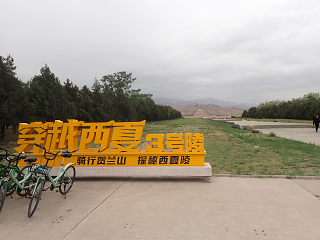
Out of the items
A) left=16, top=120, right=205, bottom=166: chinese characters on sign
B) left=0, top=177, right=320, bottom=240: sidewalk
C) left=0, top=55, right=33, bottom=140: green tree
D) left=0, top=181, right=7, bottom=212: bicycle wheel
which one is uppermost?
left=0, top=55, right=33, bottom=140: green tree

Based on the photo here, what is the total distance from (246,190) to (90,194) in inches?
138

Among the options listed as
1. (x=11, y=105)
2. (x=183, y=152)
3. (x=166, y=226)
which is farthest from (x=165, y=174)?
(x=11, y=105)

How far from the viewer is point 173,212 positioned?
390cm

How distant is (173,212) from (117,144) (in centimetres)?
287

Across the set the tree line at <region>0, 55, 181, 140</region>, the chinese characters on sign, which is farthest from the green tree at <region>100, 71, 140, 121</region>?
the chinese characters on sign

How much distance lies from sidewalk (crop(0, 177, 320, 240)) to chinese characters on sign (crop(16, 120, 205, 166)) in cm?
71

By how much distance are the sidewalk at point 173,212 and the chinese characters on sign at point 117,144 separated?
2.34ft

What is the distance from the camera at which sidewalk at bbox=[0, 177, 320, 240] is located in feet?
10.7

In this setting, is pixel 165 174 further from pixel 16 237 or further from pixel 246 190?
pixel 16 237

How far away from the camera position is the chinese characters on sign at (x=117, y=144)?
6.00 m

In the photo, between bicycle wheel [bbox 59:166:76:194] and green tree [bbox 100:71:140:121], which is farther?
green tree [bbox 100:71:140:121]

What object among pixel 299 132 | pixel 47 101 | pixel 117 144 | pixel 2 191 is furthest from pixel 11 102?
pixel 299 132

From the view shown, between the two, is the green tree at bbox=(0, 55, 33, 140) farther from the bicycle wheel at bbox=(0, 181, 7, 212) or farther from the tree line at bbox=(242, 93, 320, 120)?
the tree line at bbox=(242, 93, 320, 120)

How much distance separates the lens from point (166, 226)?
3430mm
